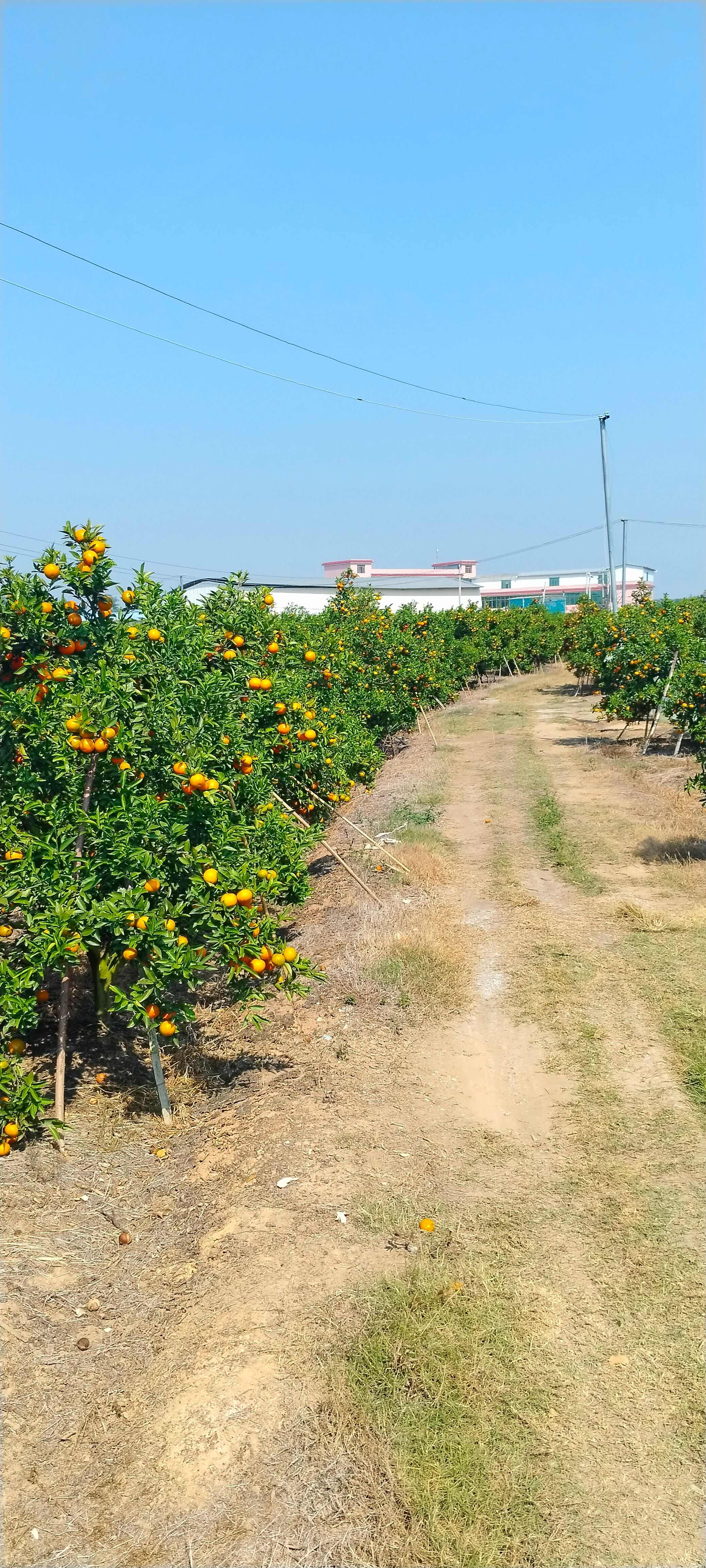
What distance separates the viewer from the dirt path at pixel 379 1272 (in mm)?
3328

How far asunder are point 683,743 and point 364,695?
742 cm

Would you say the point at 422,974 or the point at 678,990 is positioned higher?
the point at 422,974

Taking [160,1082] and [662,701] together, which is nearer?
[160,1082]

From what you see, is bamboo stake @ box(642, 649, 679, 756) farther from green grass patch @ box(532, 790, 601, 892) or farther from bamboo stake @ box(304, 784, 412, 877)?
bamboo stake @ box(304, 784, 412, 877)

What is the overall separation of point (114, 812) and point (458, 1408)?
3222 millimetres

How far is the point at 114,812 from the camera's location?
5.19 meters

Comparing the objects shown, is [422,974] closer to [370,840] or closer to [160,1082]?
[160,1082]

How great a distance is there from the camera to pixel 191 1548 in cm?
320

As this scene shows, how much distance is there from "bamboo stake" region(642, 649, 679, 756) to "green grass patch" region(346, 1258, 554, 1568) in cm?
1135

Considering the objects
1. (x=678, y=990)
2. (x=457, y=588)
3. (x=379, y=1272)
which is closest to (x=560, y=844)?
(x=678, y=990)

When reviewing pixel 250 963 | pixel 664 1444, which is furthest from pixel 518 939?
pixel 664 1444

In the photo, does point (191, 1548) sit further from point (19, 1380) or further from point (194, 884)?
point (194, 884)

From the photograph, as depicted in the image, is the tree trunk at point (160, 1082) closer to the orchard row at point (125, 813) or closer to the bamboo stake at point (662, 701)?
the orchard row at point (125, 813)

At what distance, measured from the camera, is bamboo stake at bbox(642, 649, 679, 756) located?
51.1 feet
